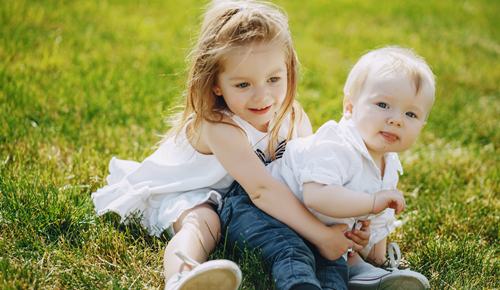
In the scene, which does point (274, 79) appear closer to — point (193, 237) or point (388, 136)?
point (388, 136)

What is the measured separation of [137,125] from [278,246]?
1985 millimetres

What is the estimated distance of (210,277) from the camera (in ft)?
7.56

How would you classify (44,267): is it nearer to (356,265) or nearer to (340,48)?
(356,265)

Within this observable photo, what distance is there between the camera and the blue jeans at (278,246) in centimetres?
241

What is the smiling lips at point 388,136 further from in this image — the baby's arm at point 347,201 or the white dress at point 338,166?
the baby's arm at point 347,201

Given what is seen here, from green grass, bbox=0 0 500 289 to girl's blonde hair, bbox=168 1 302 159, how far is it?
645mm

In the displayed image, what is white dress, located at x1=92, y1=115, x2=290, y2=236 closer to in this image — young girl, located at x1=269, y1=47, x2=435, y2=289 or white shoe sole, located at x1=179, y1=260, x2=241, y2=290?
young girl, located at x1=269, y1=47, x2=435, y2=289

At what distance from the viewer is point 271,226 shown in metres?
2.69

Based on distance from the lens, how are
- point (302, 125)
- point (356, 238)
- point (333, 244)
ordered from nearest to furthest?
point (333, 244)
point (356, 238)
point (302, 125)

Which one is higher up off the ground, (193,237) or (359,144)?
(359,144)

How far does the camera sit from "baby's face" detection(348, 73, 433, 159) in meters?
2.66

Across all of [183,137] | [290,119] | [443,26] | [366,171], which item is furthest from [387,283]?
[443,26]

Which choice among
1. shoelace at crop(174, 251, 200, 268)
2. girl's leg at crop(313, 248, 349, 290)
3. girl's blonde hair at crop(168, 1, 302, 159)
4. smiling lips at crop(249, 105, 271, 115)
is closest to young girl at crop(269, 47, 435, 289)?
girl's leg at crop(313, 248, 349, 290)

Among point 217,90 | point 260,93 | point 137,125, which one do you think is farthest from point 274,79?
point 137,125
